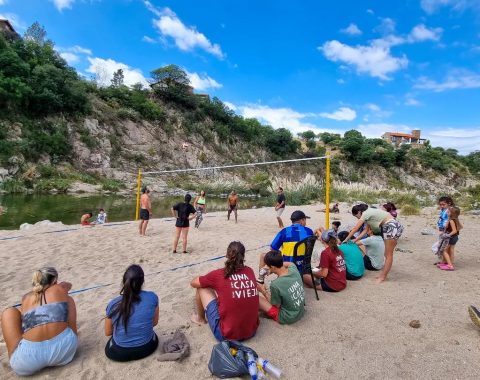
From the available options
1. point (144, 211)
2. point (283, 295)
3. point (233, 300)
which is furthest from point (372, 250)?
point (144, 211)

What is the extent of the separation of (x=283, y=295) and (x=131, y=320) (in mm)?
1457

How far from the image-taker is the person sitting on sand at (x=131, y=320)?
2551 millimetres

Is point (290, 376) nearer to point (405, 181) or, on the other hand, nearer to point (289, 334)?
point (289, 334)

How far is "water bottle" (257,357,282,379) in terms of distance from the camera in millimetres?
2436

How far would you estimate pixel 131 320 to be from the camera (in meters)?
2.58

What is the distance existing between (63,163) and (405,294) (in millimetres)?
25514

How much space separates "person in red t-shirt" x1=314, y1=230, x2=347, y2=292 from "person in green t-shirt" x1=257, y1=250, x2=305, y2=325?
2.72 feet

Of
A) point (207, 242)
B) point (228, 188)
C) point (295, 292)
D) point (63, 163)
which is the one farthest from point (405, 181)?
point (295, 292)

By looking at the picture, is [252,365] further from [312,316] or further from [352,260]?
[352,260]

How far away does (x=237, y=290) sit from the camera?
2.85 meters

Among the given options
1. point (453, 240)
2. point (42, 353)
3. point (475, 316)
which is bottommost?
point (42, 353)

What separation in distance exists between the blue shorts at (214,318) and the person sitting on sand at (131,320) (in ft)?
1.75

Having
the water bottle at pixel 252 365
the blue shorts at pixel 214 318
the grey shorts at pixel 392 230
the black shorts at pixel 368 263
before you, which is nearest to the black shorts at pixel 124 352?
the blue shorts at pixel 214 318

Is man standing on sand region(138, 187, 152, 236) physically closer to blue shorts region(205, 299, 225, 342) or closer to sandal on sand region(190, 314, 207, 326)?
sandal on sand region(190, 314, 207, 326)
